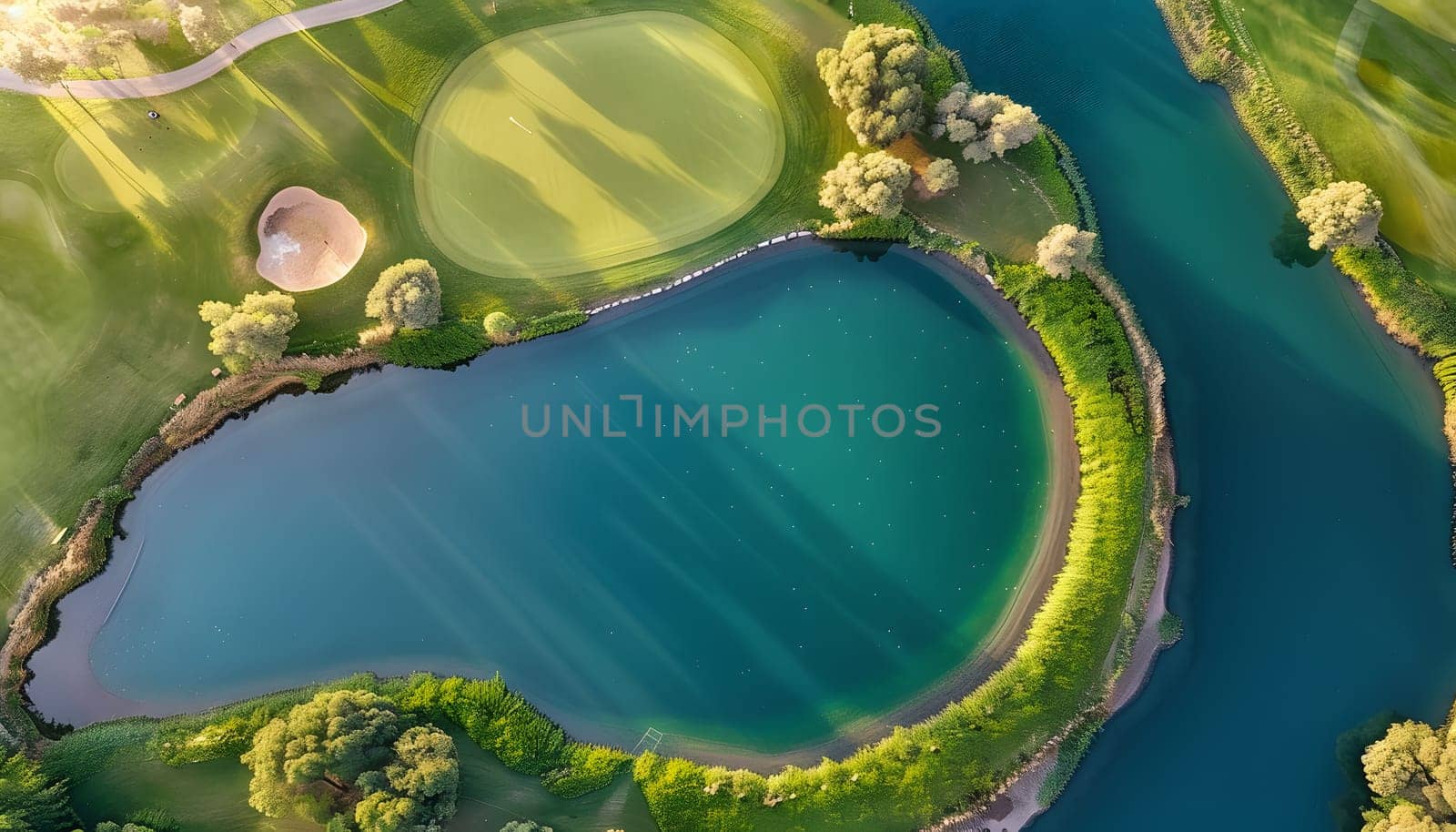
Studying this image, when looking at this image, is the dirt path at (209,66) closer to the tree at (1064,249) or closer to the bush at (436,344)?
the bush at (436,344)

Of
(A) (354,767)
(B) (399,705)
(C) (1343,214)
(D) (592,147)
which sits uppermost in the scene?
(D) (592,147)

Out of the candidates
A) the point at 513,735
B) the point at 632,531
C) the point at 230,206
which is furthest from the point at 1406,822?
the point at 230,206

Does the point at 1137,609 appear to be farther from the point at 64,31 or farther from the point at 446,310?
the point at 64,31

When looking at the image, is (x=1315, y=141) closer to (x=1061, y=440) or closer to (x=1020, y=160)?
(x=1020, y=160)

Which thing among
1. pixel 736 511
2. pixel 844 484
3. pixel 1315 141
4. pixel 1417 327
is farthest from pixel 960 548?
pixel 1315 141

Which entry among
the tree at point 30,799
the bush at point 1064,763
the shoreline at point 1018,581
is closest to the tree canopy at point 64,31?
the shoreline at point 1018,581

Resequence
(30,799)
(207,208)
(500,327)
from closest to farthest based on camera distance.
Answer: (30,799) < (500,327) < (207,208)
